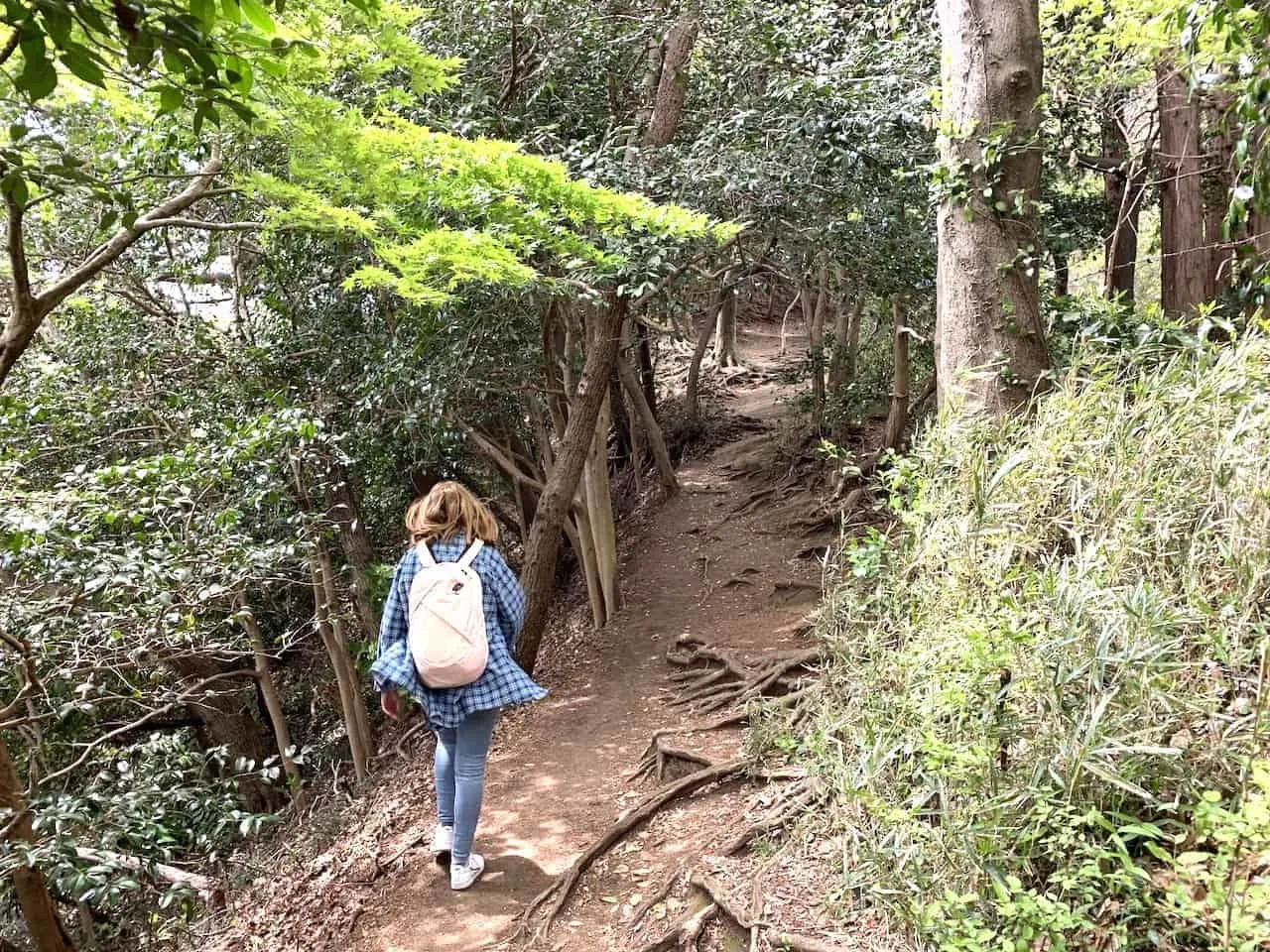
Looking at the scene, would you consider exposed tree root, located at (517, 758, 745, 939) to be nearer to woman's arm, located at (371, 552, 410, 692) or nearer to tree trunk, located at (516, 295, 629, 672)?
woman's arm, located at (371, 552, 410, 692)

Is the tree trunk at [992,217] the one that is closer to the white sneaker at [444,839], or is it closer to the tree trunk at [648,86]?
the white sneaker at [444,839]

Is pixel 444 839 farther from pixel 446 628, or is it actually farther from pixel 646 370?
pixel 646 370

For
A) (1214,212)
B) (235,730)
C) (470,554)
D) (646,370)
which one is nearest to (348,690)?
(235,730)

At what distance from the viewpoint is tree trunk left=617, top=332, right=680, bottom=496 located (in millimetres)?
12375

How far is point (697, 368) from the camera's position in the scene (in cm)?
1552

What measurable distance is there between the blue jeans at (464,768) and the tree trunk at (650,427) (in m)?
8.31

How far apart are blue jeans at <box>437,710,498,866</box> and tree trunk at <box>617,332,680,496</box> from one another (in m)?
8.31

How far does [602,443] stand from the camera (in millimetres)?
10219

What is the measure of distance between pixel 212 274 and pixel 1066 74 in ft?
27.3

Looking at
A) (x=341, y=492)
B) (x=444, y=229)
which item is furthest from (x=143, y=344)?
(x=444, y=229)

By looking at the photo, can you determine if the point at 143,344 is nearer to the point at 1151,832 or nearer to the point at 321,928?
the point at 321,928

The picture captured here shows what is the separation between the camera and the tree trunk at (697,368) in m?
15.1

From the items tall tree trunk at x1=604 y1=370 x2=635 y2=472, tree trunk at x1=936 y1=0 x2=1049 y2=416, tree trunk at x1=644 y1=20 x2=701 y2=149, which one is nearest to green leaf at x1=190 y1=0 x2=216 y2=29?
tree trunk at x1=936 y1=0 x2=1049 y2=416

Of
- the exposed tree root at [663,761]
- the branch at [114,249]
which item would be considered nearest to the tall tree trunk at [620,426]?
the exposed tree root at [663,761]
